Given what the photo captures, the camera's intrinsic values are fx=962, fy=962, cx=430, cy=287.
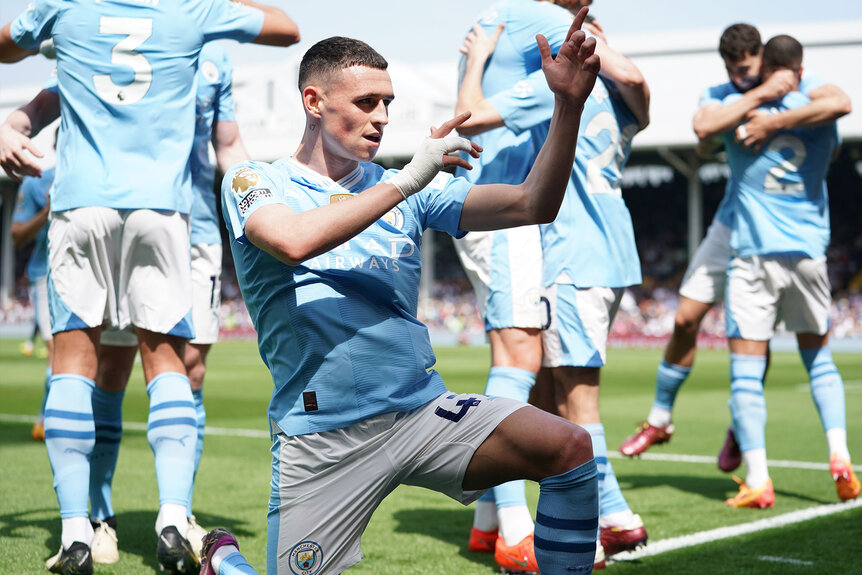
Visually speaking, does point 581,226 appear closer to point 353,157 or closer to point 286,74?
point 353,157

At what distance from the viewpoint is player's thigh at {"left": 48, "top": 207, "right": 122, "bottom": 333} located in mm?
3559

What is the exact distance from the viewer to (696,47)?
32.7 meters

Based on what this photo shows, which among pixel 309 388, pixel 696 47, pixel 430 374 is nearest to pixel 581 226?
pixel 430 374

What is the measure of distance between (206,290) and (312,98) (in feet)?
6.96

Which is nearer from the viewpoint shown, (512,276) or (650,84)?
(512,276)

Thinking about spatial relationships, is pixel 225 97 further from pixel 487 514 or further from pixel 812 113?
pixel 812 113

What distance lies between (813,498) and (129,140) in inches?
153

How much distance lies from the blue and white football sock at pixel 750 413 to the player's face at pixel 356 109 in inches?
126

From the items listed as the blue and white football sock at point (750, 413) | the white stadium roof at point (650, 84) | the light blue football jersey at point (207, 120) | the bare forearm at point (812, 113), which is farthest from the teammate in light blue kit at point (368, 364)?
the white stadium roof at point (650, 84)

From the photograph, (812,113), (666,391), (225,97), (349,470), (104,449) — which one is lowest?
(666,391)

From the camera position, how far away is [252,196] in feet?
8.00

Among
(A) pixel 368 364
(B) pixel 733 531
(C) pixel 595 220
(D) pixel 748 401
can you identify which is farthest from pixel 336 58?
(D) pixel 748 401

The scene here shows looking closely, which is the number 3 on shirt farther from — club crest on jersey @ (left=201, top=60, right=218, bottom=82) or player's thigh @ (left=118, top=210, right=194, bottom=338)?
club crest on jersey @ (left=201, top=60, right=218, bottom=82)

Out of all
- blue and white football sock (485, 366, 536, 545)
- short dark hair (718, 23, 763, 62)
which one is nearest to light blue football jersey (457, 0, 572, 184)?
blue and white football sock (485, 366, 536, 545)
